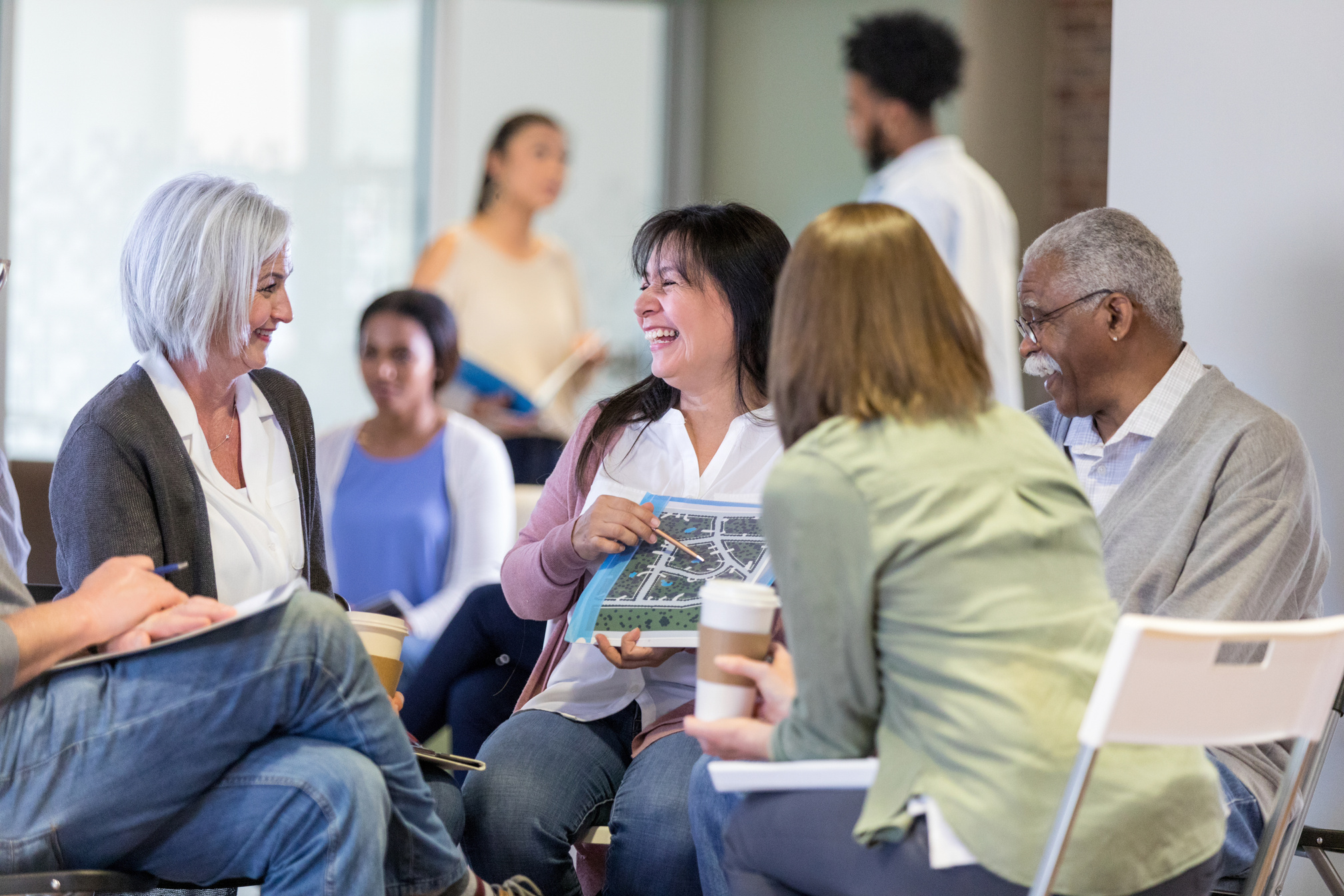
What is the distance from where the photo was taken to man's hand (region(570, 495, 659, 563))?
2.06 metres

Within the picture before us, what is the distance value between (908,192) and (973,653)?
313 cm

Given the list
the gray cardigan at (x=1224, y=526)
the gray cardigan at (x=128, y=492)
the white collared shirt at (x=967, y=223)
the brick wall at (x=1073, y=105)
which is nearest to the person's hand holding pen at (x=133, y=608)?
the gray cardigan at (x=128, y=492)

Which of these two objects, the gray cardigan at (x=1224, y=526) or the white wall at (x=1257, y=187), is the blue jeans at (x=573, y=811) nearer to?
the gray cardigan at (x=1224, y=526)

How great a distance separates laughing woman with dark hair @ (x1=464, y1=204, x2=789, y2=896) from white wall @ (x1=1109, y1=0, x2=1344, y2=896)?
2.90ft

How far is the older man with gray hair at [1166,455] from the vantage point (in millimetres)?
2006

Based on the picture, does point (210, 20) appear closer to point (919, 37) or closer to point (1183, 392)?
point (919, 37)

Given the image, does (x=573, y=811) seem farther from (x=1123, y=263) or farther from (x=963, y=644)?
(x=1123, y=263)

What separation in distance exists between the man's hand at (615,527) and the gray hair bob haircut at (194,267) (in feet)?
1.95

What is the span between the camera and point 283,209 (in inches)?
85.5

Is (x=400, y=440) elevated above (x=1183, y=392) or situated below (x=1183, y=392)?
below

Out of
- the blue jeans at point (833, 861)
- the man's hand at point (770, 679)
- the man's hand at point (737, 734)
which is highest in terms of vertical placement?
the man's hand at point (770, 679)

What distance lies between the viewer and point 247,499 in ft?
6.91

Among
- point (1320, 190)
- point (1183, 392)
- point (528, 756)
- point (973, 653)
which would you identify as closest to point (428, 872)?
point (528, 756)

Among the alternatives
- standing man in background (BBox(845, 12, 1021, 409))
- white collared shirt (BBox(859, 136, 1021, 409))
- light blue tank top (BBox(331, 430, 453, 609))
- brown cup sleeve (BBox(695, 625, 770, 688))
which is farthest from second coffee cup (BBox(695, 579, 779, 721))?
white collared shirt (BBox(859, 136, 1021, 409))
